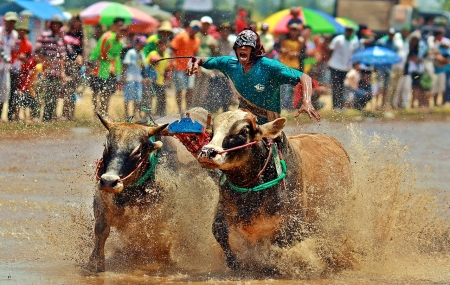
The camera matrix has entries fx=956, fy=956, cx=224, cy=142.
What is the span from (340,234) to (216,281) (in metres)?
1.20

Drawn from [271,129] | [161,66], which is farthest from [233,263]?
[161,66]

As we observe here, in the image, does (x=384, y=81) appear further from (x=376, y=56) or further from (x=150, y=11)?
(x=150, y=11)

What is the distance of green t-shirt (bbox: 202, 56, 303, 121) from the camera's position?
7727 millimetres

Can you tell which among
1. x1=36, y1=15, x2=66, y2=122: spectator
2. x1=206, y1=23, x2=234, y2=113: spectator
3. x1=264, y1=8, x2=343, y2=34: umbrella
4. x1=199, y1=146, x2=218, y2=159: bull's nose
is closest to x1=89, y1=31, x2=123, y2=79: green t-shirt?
x1=36, y1=15, x2=66, y2=122: spectator

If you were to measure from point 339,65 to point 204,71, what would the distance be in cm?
382

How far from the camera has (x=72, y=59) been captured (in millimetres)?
15828

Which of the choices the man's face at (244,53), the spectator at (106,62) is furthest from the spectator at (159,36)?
the man's face at (244,53)

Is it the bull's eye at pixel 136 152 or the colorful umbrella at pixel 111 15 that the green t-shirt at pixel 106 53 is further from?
the bull's eye at pixel 136 152

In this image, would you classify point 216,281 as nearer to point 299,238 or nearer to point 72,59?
point 299,238

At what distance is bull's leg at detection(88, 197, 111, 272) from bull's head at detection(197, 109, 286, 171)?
1206mm

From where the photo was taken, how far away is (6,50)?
624 inches

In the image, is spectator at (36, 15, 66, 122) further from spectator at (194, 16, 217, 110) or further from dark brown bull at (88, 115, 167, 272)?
dark brown bull at (88, 115, 167, 272)

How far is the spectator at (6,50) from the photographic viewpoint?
1575cm

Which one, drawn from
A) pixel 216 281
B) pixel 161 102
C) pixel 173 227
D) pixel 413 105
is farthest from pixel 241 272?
pixel 413 105
